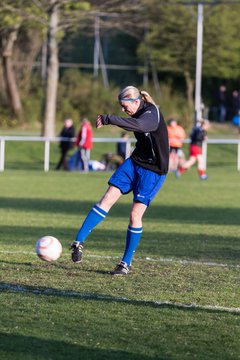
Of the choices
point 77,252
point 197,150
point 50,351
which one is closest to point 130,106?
point 77,252

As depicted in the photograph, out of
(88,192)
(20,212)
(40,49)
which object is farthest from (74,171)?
(40,49)

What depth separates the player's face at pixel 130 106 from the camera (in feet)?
32.7

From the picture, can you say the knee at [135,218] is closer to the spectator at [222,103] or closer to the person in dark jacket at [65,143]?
the person in dark jacket at [65,143]

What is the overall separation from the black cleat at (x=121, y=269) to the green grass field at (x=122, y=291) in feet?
0.38

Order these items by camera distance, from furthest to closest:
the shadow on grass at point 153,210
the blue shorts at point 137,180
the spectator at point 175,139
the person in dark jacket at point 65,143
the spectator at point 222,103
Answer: the spectator at point 222,103 < the person in dark jacket at point 65,143 < the spectator at point 175,139 < the shadow on grass at point 153,210 < the blue shorts at point 137,180

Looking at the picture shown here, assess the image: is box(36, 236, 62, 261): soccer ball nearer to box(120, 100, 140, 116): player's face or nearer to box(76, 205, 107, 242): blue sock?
box(76, 205, 107, 242): blue sock

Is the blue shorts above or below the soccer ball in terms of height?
above

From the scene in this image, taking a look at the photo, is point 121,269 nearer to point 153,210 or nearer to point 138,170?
point 138,170

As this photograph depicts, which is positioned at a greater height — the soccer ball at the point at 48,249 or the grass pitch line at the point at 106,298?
the soccer ball at the point at 48,249

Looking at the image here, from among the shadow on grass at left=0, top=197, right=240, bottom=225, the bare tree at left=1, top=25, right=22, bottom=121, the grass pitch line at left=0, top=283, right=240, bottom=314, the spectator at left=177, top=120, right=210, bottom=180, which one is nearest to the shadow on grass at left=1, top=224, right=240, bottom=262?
the shadow on grass at left=0, top=197, right=240, bottom=225

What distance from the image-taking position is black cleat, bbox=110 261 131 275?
10.1 metres

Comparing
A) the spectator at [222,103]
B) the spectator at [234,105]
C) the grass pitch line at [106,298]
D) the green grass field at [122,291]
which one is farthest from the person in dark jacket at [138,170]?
the spectator at [222,103]

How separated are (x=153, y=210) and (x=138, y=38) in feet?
132

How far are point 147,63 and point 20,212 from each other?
142ft
